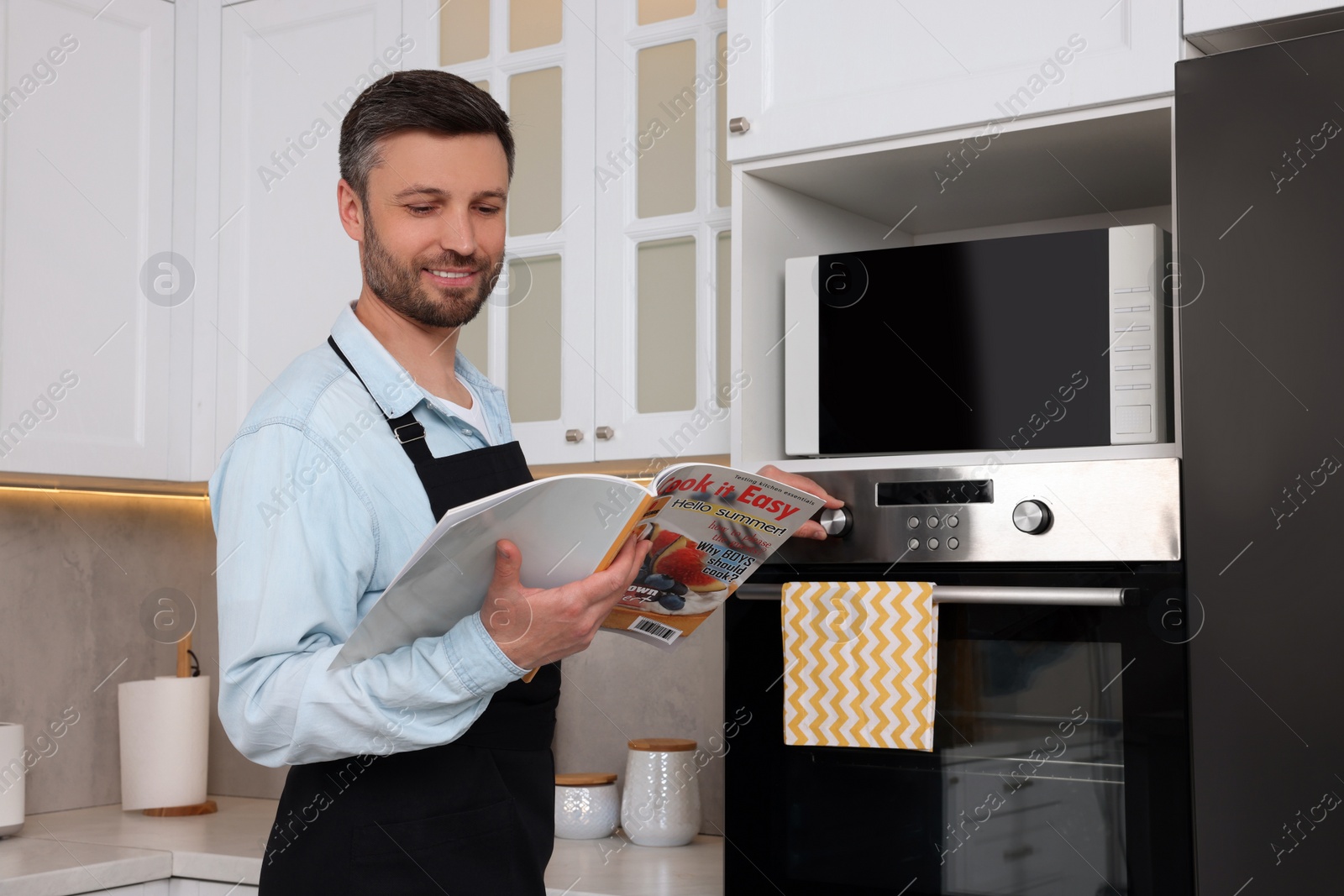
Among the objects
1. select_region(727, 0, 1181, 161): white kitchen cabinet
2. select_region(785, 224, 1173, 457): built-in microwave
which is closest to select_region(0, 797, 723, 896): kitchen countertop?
select_region(785, 224, 1173, 457): built-in microwave

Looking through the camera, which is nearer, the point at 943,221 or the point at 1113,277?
the point at 1113,277

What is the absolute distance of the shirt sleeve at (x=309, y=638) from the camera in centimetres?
97

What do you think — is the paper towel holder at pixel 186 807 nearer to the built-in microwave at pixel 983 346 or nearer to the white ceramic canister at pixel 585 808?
the white ceramic canister at pixel 585 808

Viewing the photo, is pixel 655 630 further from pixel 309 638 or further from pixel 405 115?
pixel 405 115

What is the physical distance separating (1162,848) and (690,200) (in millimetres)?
1051

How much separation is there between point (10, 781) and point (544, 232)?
3.84ft

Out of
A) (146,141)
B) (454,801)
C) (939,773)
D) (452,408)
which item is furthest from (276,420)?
(146,141)

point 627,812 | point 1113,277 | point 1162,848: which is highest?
point 1113,277

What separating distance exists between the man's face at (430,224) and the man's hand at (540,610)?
314 mm

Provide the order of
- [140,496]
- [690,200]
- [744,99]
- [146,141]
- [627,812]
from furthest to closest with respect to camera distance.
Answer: [140,496] → [146,141] → [627,812] → [690,200] → [744,99]

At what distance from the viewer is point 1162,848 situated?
1280 millimetres

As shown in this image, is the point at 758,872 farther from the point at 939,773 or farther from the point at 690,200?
the point at 690,200

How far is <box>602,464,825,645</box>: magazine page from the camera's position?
1.04 meters

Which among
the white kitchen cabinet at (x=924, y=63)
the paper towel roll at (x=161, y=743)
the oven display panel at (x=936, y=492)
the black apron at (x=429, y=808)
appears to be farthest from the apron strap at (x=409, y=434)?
the paper towel roll at (x=161, y=743)
